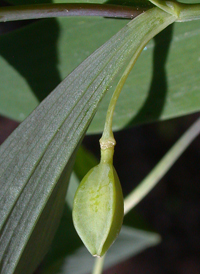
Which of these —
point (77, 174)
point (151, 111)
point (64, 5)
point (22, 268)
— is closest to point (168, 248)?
point (77, 174)

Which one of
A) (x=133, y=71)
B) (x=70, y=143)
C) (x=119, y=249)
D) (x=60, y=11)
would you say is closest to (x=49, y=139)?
(x=70, y=143)

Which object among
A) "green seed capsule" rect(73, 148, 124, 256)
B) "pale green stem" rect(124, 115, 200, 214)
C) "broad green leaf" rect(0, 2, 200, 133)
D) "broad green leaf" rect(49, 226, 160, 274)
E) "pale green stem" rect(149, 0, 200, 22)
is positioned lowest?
"green seed capsule" rect(73, 148, 124, 256)

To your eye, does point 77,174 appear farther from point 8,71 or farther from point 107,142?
point 107,142

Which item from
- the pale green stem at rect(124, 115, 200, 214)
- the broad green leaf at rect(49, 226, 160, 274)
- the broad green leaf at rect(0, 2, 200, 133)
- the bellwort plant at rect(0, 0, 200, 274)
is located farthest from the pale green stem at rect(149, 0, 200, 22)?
the broad green leaf at rect(49, 226, 160, 274)

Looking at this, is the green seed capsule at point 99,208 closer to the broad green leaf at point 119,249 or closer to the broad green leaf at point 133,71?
the broad green leaf at point 133,71

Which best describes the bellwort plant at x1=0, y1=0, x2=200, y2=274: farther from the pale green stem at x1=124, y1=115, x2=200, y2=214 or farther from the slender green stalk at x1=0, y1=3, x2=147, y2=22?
the pale green stem at x1=124, y1=115, x2=200, y2=214

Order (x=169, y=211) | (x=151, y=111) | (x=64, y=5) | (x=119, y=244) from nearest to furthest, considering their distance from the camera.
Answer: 1. (x=64, y=5)
2. (x=151, y=111)
3. (x=119, y=244)
4. (x=169, y=211)

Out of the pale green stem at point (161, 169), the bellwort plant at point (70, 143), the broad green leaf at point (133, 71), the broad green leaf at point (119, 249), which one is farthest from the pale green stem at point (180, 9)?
the broad green leaf at point (119, 249)
